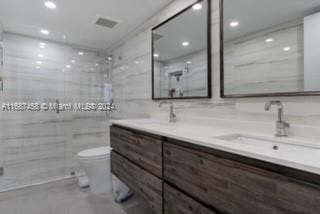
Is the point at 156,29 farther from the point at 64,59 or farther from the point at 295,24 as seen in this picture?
the point at 64,59

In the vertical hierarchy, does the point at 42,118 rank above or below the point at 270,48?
below

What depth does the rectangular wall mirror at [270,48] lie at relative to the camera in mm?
1029

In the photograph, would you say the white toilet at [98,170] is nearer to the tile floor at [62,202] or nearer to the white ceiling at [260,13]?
the tile floor at [62,202]

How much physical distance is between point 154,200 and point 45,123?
93.9 inches

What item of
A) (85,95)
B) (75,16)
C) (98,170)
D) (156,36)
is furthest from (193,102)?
(85,95)

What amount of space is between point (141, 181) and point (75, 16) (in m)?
2.07

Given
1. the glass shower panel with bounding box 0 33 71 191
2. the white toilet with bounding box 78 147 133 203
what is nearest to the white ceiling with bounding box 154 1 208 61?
the white toilet with bounding box 78 147 133 203

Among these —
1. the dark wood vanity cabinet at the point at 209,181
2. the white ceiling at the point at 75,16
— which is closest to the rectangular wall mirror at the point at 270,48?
the dark wood vanity cabinet at the point at 209,181

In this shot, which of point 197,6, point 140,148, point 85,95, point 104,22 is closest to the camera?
point 140,148

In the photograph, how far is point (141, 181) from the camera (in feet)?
4.87

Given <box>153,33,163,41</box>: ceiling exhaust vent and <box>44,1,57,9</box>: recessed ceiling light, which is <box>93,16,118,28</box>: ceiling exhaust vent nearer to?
<box>44,1,57,9</box>: recessed ceiling light

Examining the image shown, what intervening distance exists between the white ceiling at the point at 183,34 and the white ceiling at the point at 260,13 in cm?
23

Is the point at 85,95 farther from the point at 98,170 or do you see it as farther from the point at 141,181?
the point at 141,181

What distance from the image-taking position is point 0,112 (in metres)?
2.53
